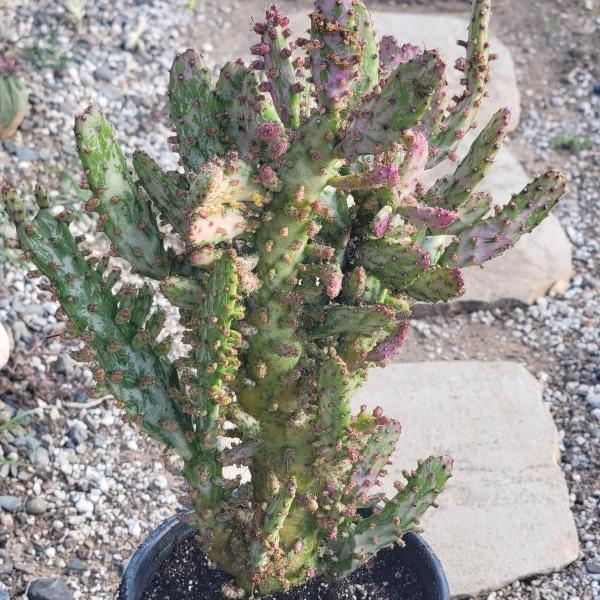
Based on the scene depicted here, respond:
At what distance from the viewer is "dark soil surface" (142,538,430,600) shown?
2.50 metres

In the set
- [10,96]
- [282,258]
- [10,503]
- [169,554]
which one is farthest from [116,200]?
[10,96]

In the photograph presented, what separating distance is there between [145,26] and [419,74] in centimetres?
436

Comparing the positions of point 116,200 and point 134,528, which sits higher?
point 116,200

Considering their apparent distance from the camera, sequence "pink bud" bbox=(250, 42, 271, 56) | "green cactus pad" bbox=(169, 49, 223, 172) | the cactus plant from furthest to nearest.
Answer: the cactus plant < "green cactus pad" bbox=(169, 49, 223, 172) < "pink bud" bbox=(250, 42, 271, 56)

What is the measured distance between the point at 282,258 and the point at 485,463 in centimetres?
194

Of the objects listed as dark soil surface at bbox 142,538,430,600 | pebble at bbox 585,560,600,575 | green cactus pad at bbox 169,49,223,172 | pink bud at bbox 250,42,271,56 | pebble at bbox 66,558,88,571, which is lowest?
dark soil surface at bbox 142,538,430,600

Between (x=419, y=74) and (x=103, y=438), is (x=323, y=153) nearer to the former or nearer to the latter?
(x=419, y=74)

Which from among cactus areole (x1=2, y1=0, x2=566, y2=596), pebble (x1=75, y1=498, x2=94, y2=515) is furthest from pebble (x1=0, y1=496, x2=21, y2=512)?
cactus areole (x1=2, y1=0, x2=566, y2=596)

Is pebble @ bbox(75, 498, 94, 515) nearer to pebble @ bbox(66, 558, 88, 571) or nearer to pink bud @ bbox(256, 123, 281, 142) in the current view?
pebble @ bbox(66, 558, 88, 571)

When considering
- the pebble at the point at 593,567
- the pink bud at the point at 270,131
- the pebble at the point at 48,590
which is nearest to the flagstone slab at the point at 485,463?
the pebble at the point at 593,567

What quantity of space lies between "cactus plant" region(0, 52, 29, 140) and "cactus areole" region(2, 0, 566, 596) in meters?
2.54

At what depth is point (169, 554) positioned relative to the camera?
258 cm

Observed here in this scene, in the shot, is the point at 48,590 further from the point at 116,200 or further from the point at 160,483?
the point at 116,200

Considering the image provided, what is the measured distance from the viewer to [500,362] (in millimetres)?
3945
